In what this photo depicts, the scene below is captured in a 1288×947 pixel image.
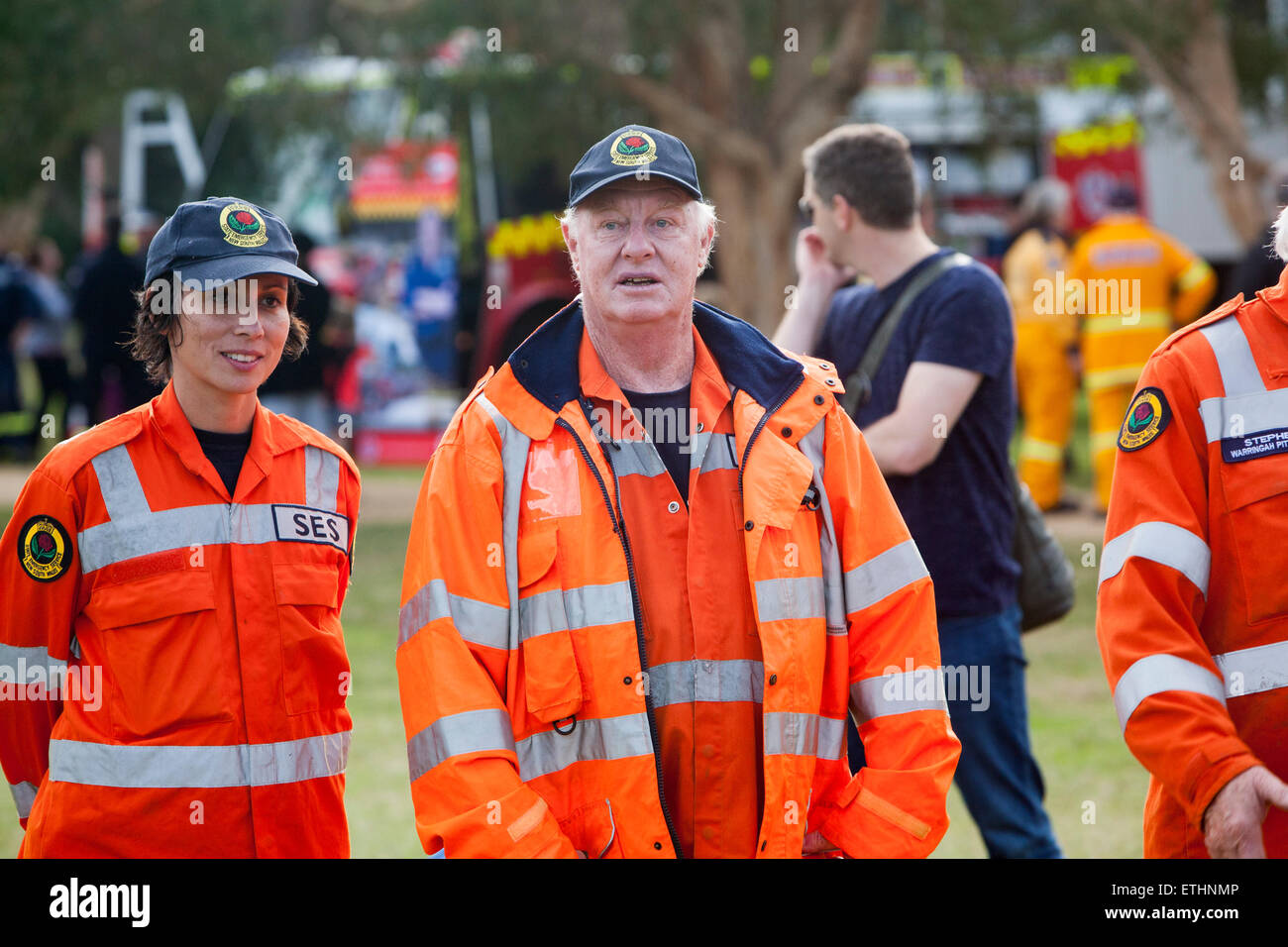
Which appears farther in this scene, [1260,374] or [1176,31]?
[1176,31]

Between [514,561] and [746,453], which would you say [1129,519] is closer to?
[746,453]

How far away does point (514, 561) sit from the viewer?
2688 millimetres

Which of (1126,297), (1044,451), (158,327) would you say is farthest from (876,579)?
(1044,451)

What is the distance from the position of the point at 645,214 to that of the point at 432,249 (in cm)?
1384

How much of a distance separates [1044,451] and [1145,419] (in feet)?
28.8

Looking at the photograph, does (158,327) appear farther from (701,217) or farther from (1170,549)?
(1170,549)

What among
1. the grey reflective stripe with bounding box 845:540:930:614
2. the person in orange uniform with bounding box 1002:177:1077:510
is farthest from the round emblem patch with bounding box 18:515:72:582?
the person in orange uniform with bounding box 1002:177:1077:510

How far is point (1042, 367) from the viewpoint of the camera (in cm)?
1145

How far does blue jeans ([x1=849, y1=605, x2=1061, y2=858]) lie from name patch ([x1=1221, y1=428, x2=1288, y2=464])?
1503mm

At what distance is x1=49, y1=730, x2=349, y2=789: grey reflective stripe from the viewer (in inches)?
115

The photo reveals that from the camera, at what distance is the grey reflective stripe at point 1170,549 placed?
2.62 metres
